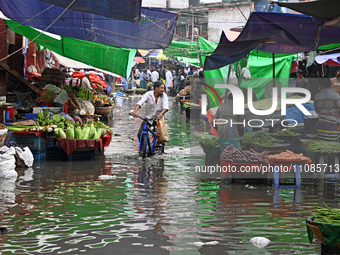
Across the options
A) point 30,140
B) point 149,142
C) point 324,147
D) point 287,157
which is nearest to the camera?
point 287,157

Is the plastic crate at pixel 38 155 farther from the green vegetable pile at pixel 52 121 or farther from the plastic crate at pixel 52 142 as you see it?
the green vegetable pile at pixel 52 121

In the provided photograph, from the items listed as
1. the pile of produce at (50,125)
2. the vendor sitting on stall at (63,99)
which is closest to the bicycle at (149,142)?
the pile of produce at (50,125)

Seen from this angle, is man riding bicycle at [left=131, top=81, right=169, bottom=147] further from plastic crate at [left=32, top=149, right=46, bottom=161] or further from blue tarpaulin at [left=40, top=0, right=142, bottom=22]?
blue tarpaulin at [left=40, top=0, right=142, bottom=22]

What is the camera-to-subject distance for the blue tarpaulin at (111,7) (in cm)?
745

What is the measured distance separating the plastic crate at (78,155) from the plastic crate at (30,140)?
554 millimetres

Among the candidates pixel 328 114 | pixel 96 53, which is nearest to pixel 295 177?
pixel 328 114

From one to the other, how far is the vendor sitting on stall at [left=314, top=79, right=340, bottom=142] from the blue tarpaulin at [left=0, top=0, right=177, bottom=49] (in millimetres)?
3974

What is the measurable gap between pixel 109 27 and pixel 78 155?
3.05 m

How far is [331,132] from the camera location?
9.20 metres

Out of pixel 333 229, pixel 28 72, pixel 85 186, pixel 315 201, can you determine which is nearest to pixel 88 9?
pixel 85 186

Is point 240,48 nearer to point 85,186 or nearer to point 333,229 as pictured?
point 85,186

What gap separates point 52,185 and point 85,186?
0.57 m

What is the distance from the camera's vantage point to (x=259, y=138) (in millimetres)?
8617

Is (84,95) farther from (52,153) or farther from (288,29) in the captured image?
(288,29)
